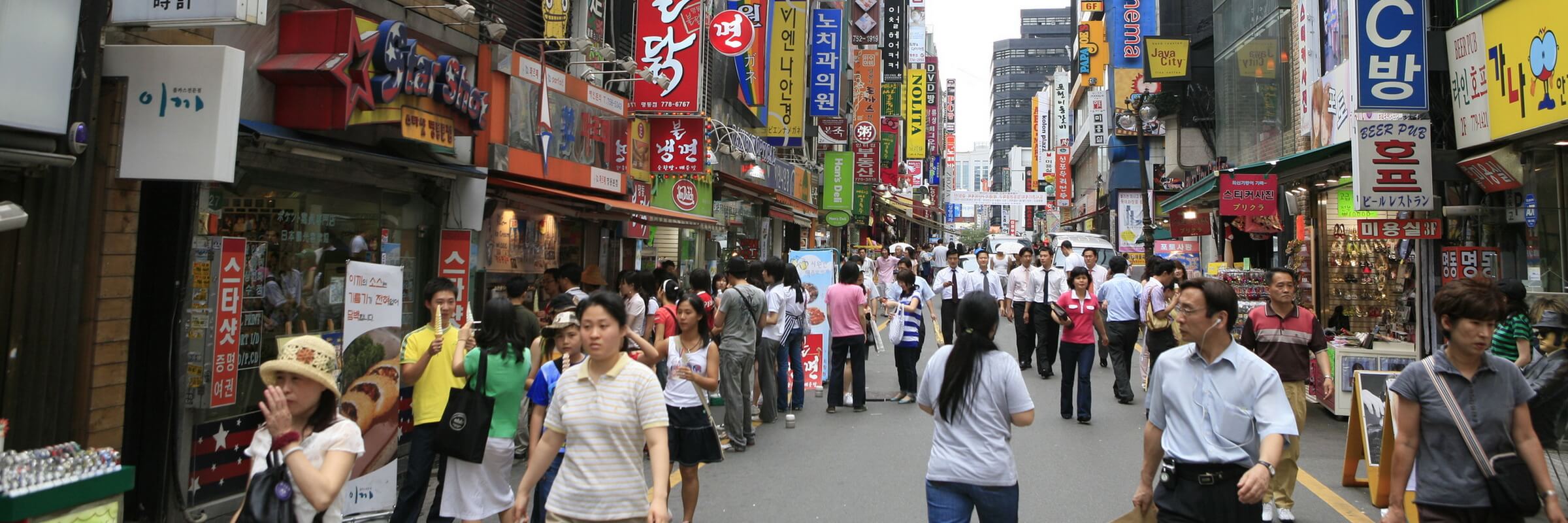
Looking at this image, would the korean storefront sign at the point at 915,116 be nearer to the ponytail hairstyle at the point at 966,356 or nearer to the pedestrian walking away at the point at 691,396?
the pedestrian walking away at the point at 691,396

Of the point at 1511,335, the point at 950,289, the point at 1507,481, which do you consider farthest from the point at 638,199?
the point at 1507,481

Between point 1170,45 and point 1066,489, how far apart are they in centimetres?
2544

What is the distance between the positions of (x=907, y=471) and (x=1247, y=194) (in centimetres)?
951

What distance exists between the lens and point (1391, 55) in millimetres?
9812

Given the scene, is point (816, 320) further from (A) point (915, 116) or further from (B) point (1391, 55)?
(A) point (915, 116)

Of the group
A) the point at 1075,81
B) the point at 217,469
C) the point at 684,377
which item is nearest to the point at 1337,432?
the point at 684,377

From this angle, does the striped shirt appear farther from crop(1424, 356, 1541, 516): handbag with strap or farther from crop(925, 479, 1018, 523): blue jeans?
crop(1424, 356, 1541, 516): handbag with strap

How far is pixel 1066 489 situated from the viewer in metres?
6.79

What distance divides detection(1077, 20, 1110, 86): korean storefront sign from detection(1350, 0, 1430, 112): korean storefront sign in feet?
135

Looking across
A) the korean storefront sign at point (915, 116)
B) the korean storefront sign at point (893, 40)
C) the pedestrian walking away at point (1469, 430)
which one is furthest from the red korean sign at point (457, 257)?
the korean storefront sign at point (915, 116)

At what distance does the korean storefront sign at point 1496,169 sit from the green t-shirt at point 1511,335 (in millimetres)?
3665

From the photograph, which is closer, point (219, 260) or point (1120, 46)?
point (219, 260)

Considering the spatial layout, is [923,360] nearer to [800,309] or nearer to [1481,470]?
[800,309]

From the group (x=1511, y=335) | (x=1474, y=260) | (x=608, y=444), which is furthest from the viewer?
(x=1474, y=260)
